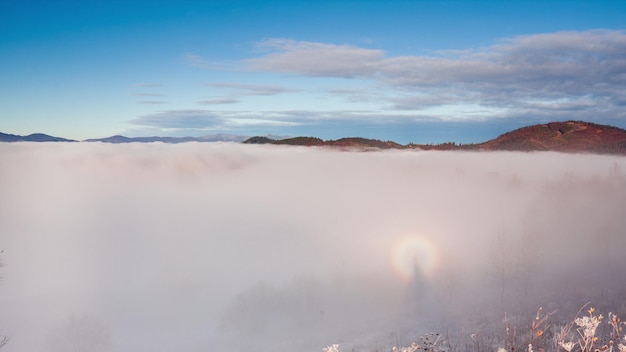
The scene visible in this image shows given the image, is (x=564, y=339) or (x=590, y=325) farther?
(x=564, y=339)

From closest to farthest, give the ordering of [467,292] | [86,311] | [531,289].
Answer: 1. [531,289]
2. [467,292]
3. [86,311]

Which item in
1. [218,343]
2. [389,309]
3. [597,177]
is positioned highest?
[597,177]

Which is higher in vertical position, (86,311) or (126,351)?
(126,351)

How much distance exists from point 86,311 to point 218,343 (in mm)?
113604

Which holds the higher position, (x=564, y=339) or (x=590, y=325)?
(x=590, y=325)

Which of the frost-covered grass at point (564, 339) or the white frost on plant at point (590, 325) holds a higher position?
the white frost on plant at point (590, 325)

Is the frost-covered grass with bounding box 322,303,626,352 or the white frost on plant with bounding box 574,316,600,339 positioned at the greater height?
the white frost on plant with bounding box 574,316,600,339

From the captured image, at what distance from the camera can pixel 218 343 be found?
115 metres

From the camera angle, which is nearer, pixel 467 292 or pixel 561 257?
pixel 467 292

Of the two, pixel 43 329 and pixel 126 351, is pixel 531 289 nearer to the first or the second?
→ pixel 126 351

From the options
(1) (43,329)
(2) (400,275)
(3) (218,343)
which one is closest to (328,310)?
(3) (218,343)

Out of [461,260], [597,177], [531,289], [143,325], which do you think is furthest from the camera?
[597,177]

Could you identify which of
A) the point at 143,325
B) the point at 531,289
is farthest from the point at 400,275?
the point at 143,325

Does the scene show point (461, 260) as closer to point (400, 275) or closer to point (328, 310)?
point (400, 275)
